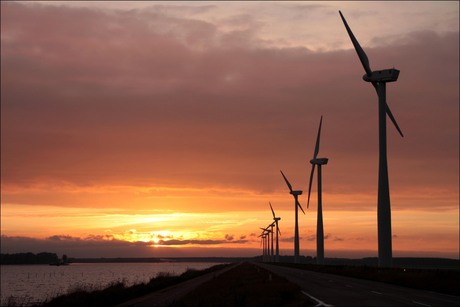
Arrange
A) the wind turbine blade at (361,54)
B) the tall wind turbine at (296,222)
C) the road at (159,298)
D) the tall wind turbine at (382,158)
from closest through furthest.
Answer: the road at (159,298) → the tall wind turbine at (382,158) → the wind turbine blade at (361,54) → the tall wind turbine at (296,222)

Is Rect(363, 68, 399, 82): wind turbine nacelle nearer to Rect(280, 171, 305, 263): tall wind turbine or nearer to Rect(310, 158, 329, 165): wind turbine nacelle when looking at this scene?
Rect(310, 158, 329, 165): wind turbine nacelle

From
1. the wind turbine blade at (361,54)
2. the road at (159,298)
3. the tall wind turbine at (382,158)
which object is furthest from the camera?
the wind turbine blade at (361,54)

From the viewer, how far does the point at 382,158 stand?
Answer: 203ft

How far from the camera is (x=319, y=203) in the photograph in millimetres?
105688

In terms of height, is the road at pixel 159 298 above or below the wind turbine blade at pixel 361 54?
below

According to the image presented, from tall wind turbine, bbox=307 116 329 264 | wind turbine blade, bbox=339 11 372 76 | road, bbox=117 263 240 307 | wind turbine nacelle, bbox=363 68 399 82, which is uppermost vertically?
wind turbine blade, bbox=339 11 372 76

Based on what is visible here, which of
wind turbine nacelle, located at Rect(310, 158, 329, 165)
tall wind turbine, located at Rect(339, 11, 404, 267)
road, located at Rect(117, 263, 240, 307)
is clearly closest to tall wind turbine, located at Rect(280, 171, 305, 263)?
wind turbine nacelle, located at Rect(310, 158, 329, 165)

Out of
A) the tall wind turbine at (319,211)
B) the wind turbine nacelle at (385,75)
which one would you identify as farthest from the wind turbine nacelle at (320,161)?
the wind turbine nacelle at (385,75)

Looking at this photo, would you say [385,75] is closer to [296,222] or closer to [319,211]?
[319,211]

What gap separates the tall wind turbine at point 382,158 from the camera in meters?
59.8

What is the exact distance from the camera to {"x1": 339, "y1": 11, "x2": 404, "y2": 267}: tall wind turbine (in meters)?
59.8

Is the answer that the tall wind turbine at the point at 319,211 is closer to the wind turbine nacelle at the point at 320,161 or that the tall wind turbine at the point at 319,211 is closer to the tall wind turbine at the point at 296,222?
the wind turbine nacelle at the point at 320,161

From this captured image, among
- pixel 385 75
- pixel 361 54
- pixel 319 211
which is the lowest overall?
pixel 319 211

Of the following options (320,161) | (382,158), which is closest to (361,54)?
(382,158)
